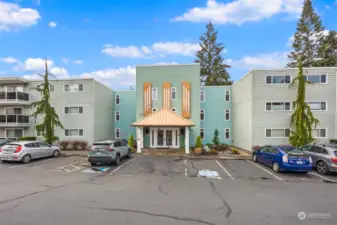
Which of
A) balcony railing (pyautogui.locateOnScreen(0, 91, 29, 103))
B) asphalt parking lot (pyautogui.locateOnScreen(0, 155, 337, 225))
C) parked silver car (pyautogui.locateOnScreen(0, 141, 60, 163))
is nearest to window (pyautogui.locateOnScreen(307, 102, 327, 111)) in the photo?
asphalt parking lot (pyautogui.locateOnScreen(0, 155, 337, 225))

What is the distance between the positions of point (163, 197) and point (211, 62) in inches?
1494

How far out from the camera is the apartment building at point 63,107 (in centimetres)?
2202

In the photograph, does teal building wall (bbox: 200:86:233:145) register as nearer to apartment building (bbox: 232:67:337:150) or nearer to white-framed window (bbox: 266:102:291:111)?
apartment building (bbox: 232:67:337:150)

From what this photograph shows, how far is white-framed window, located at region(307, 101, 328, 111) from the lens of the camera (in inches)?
731

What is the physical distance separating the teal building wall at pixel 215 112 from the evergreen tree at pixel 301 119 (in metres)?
8.13

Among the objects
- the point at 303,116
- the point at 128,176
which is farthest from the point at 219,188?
the point at 303,116

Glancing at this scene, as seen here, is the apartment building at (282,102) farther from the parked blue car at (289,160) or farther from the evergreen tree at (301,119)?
the parked blue car at (289,160)

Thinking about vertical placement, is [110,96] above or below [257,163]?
above

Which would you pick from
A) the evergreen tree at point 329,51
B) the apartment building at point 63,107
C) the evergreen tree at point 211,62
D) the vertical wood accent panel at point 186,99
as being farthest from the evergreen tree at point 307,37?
the apartment building at point 63,107

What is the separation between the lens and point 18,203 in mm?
6324

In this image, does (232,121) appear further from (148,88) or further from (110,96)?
(110,96)

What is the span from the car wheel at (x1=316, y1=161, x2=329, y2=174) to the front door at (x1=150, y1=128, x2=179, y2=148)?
12.6m

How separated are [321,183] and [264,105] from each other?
10.6 m

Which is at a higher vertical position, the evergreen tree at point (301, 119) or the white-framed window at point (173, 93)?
the white-framed window at point (173, 93)
